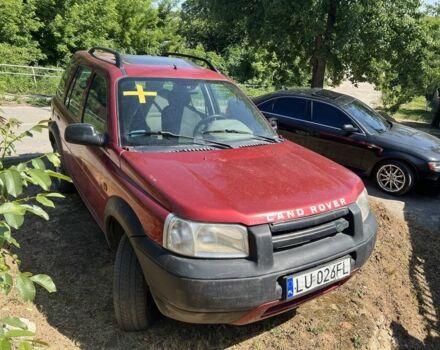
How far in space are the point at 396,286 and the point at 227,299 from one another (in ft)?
8.36

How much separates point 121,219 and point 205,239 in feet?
2.47

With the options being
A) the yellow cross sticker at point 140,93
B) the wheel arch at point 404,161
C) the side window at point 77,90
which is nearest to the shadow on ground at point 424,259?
the wheel arch at point 404,161

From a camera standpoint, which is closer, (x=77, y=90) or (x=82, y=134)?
(x=82, y=134)

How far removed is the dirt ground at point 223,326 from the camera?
9.90ft

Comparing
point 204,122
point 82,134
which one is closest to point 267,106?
point 204,122

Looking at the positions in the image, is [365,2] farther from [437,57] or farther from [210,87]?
[210,87]

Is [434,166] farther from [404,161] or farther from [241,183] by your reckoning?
[241,183]

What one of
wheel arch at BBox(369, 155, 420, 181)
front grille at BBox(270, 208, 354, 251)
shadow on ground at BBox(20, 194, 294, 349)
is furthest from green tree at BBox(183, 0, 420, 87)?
front grille at BBox(270, 208, 354, 251)

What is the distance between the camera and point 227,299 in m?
2.36

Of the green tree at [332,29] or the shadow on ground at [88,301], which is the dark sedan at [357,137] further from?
the green tree at [332,29]

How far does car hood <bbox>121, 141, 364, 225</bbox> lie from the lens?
8.01ft

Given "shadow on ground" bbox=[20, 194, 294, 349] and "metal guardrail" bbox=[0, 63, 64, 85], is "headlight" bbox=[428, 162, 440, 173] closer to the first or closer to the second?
"shadow on ground" bbox=[20, 194, 294, 349]

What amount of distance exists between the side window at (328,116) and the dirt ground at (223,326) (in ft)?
10.1

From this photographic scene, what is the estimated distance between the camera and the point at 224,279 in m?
2.34
